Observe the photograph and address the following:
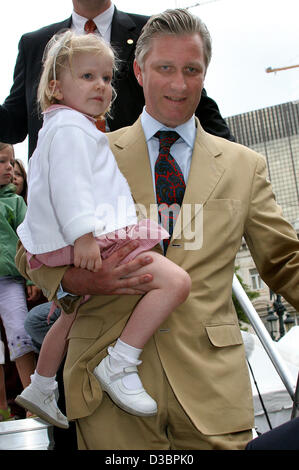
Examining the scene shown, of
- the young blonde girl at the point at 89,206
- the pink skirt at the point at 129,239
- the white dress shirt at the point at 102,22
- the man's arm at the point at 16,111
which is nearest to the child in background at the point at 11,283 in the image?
the man's arm at the point at 16,111

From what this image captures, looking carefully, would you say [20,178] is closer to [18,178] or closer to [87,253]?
[18,178]

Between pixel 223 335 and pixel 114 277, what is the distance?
0.44 m

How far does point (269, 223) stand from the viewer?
2734 mm

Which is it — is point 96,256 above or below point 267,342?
above

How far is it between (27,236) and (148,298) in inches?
20.7

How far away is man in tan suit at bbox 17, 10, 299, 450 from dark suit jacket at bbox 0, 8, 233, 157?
2.11 feet

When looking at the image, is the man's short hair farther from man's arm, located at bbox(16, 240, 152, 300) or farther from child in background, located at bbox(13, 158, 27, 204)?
child in background, located at bbox(13, 158, 27, 204)

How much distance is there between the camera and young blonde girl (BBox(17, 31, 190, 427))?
7.73ft

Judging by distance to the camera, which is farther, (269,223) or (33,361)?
(33,361)

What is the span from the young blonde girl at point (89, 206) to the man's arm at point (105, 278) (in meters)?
0.03

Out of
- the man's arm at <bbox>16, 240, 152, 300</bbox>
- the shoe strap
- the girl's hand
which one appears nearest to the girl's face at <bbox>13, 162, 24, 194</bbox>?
the man's arm at <bbox>16, 240, 152, 300</bbox>

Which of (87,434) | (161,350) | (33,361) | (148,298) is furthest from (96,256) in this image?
(33,361)
